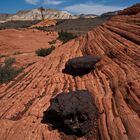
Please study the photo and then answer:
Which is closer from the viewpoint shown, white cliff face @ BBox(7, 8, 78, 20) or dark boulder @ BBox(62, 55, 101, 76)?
dark boulder @ BBox(62, 55, 101, 76)

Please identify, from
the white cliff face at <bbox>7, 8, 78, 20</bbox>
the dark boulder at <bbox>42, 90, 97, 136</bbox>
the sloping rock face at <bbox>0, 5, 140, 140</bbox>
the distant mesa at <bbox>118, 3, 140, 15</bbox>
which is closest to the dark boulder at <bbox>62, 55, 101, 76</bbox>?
the sloping rock face at <bbox>0, 5, 140, 140</bbox>

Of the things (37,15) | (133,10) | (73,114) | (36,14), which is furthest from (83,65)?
(36,14)

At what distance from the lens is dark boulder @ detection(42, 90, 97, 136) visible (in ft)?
28.7

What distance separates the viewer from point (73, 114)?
8719 millimetres

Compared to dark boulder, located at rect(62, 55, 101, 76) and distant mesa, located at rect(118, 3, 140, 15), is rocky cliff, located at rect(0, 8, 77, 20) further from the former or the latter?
dark boulder, located at rect(62, 55, 101, 76)

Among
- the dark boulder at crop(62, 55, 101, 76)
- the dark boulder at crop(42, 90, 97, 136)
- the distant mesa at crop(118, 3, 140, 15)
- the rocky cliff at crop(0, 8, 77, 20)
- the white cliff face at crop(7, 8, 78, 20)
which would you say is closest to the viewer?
the dark boulder at crop(42, 90, 97, 136)

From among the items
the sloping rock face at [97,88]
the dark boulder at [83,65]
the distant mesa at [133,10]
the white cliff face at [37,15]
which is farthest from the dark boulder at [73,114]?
the white cliff face at [37,15]

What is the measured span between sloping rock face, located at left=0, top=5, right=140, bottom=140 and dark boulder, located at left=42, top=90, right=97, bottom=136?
197 millimetres

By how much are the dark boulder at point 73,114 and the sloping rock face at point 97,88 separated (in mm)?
197

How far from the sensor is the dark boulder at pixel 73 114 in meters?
8.75

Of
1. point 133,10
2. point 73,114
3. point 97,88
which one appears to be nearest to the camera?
point 73,114

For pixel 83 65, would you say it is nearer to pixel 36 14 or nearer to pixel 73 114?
pixel 73 114

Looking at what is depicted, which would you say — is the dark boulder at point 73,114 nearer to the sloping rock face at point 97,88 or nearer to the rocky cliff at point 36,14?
the sloping rock face at point 97,88

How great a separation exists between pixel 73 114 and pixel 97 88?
2.50 meters
